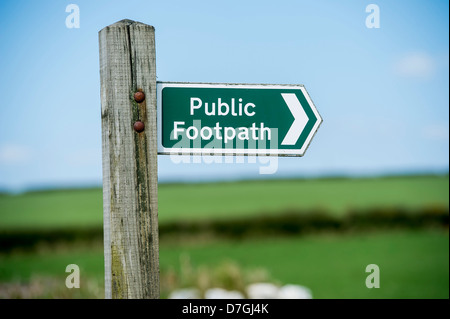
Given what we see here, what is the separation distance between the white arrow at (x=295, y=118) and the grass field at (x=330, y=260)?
23.0 ft

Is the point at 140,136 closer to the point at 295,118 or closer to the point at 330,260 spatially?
the point at 295,118

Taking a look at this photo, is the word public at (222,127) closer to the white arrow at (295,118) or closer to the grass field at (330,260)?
the white arrow at (295,118)

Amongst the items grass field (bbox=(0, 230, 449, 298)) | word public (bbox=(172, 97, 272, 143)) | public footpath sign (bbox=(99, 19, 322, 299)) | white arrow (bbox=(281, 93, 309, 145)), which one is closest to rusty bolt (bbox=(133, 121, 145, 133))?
public footpath sign (bbox=(99, 19, 322, 299))

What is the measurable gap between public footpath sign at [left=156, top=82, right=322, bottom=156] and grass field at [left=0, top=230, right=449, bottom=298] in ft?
23.1

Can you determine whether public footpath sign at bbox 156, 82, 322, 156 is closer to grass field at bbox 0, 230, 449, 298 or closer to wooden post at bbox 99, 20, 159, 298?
wooden post at bbox 99, 20, 159, 298

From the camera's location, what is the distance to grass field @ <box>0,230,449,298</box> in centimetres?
971

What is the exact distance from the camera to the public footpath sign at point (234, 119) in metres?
2.03

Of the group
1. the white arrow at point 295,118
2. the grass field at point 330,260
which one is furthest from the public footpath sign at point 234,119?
the grass field at point 330,260

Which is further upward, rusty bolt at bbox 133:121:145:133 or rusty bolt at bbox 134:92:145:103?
rusty bolt at bbox 134:92:145:103

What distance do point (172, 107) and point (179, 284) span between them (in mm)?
4360

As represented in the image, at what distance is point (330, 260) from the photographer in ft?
38.9

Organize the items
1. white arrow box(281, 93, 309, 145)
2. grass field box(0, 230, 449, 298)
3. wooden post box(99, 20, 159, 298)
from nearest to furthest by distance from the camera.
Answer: wooden post box(99, 20, 159, 298) → white arrow box(281, 93, 309, 145) → grass field box(0, 230, 449, 298)
